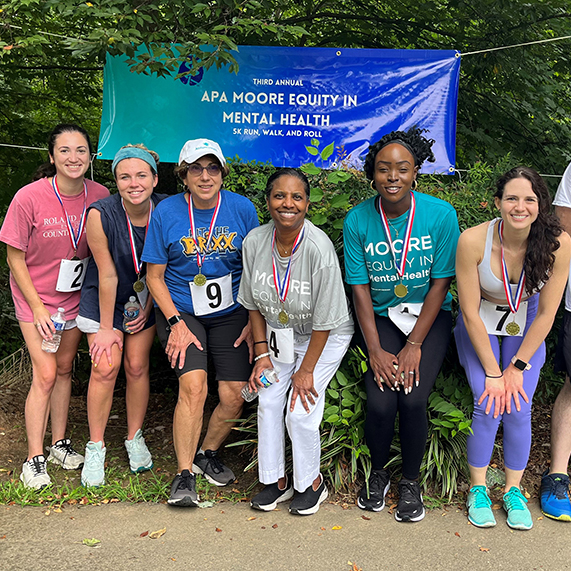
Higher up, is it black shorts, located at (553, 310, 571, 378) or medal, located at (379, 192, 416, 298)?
medal, located at (379, 192, 416, 298)

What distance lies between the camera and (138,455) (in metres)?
3.75

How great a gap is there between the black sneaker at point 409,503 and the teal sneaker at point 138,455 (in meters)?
1.54

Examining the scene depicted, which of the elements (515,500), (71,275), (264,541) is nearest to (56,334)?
(71,275)

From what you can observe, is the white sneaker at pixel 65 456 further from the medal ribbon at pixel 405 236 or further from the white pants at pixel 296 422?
the medal ribbon at pixel 405 236

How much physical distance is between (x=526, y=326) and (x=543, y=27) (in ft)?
10.00

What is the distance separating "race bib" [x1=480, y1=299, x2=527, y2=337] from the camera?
3.30 metres

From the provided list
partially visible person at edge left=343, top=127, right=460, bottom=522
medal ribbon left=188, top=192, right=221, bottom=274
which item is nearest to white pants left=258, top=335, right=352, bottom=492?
partially visible person at edge left=343, top=127, right=460, bottom=522

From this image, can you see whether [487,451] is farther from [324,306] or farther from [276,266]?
[276,266]

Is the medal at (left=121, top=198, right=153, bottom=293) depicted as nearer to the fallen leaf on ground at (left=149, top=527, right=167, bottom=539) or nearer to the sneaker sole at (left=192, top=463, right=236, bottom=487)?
the sneaker sole at (left=192, top=463, right=236, bottom=487)

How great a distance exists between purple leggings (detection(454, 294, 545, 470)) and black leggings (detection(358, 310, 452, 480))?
202 millimetres

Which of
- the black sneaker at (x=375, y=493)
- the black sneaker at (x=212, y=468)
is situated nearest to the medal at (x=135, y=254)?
the black sneaker at (x=212, y=468)

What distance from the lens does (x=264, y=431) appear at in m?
3.35

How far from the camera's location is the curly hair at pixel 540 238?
3.12 metres

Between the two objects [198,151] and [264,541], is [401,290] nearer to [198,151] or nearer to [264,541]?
[198,151]
